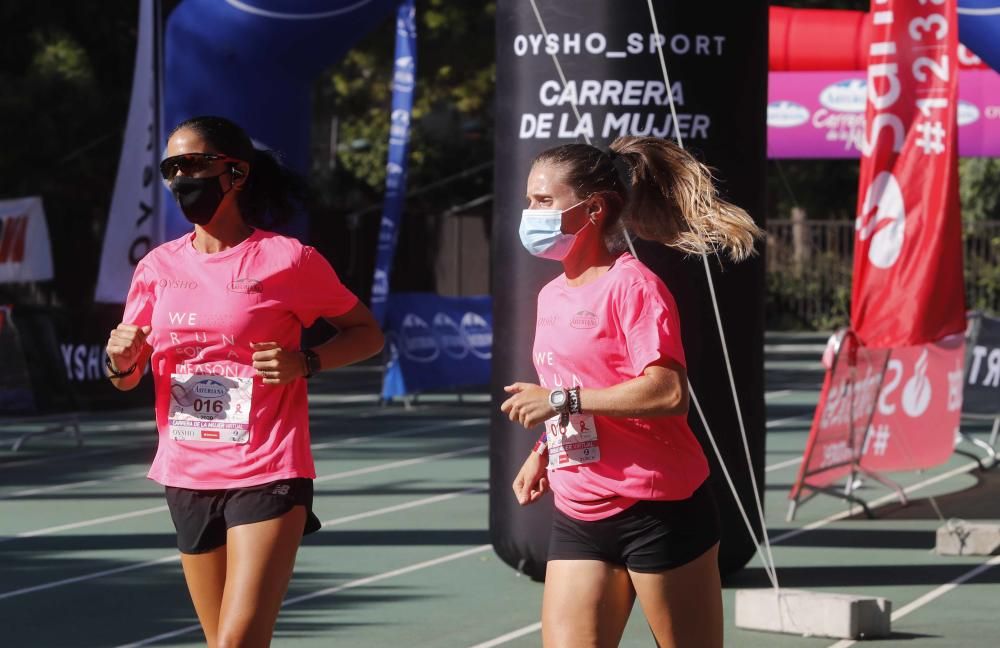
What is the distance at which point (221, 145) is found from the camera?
5090mm

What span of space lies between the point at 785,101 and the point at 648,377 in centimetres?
1703

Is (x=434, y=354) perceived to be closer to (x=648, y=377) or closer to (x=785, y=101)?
(x=785, y=101)

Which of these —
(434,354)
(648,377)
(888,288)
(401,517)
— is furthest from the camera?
(434,354)

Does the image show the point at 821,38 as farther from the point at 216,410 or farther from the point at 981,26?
the point at 216,410

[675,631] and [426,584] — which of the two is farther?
[426,584]

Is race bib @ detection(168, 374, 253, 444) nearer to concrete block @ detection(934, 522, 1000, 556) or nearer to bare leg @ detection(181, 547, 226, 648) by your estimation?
bare leg @ detection(181, 547, 226, 648)

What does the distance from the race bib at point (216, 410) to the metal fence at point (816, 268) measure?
111 ft

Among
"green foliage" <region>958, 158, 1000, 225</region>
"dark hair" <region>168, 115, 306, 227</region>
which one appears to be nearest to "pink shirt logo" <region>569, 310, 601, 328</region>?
"dark hair" <region>168, 115, 306, 227</region>

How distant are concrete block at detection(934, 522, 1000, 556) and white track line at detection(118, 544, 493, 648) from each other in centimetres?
263

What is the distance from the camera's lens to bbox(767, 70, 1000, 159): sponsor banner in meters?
20.1

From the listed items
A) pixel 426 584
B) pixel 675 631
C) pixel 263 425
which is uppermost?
pixel 263 425

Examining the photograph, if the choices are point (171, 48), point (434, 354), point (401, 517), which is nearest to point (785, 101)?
point (434, 354)

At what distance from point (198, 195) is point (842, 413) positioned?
24.5ft

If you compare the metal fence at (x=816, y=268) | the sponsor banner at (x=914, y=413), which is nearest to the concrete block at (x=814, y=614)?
the sponsor banner at (x=914, y=413)
